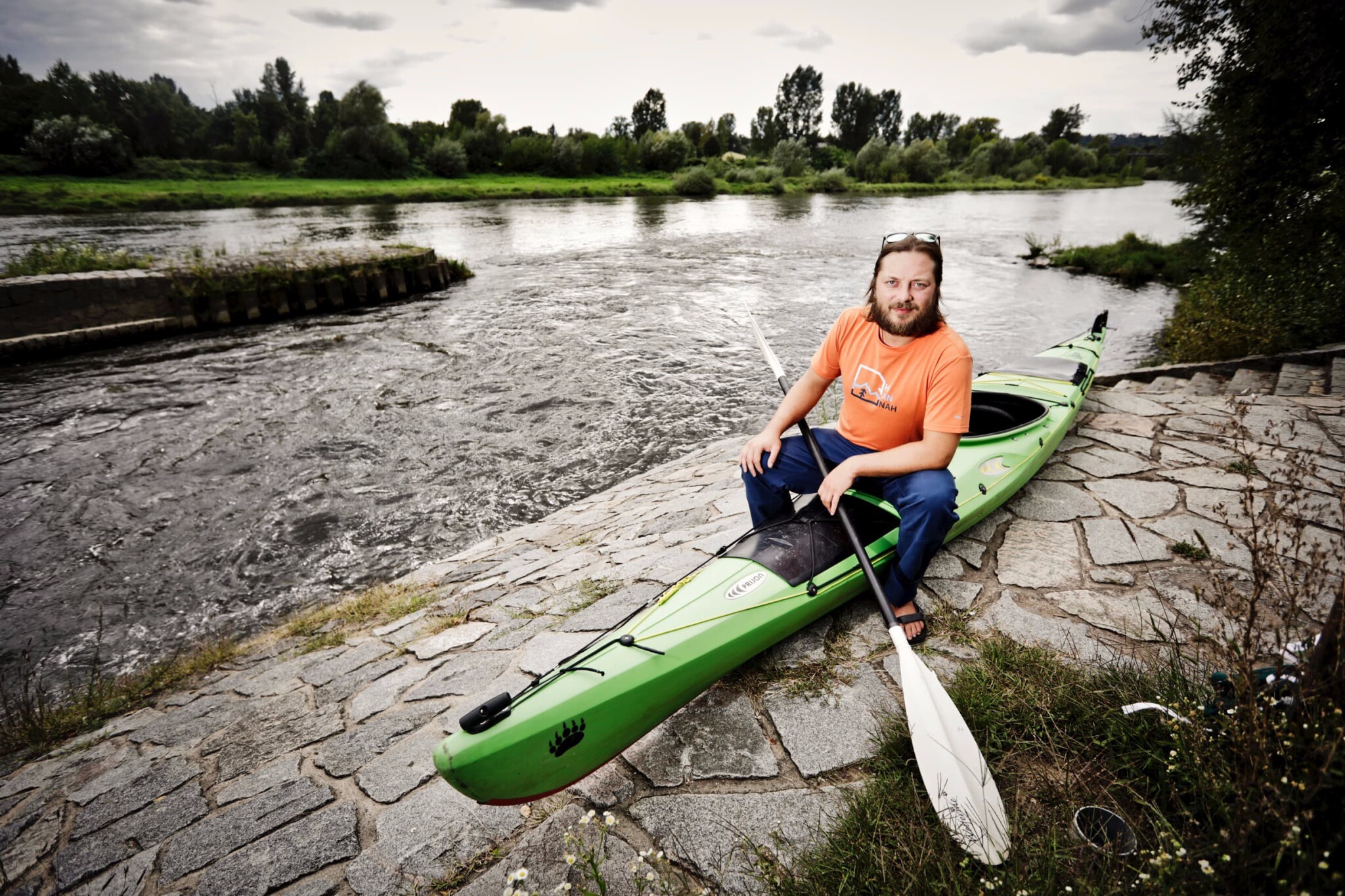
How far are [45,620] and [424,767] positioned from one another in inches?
153

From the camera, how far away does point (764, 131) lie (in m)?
74.6

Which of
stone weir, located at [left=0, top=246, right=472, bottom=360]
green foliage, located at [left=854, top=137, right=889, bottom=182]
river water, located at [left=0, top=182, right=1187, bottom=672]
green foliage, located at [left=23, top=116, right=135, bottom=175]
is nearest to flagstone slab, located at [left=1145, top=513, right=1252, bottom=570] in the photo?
river water, located at [left=0, top=182, right=1187, bottom=672]

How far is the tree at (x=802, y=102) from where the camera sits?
8188 centimetres

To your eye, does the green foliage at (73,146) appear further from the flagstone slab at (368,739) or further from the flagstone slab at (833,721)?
the flagstone slab at (833,721)

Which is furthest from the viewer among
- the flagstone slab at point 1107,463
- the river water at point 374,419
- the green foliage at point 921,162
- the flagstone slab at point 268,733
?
the green foliage at point 921,162

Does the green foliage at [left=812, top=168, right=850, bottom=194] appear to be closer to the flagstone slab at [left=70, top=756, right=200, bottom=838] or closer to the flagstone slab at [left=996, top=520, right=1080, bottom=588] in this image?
the flagstone slab at [left=996, top=520, right=1080, bottom=588]

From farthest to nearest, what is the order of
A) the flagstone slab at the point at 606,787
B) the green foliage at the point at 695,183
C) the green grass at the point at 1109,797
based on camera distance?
1. the green foliage at the point at 695,183
2. the flagstone slab at the point at 606,787
3. the green grass at the point at 1109,797

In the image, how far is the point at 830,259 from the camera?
17750 millimetres

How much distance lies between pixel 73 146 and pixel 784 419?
48080 millimetres

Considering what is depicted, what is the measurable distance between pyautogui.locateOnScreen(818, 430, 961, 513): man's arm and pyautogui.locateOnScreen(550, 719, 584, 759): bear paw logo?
123 centimetres

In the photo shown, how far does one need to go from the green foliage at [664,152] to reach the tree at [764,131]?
56.4 feet

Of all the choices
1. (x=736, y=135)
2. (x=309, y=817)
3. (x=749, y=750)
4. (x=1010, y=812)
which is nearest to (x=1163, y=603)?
(x=1010, y=812)

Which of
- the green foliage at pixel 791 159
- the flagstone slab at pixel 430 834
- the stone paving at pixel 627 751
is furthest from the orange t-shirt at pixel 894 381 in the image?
the green foliage at pixel 791 159

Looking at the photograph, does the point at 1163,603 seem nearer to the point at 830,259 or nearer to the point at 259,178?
the point at 830,259
